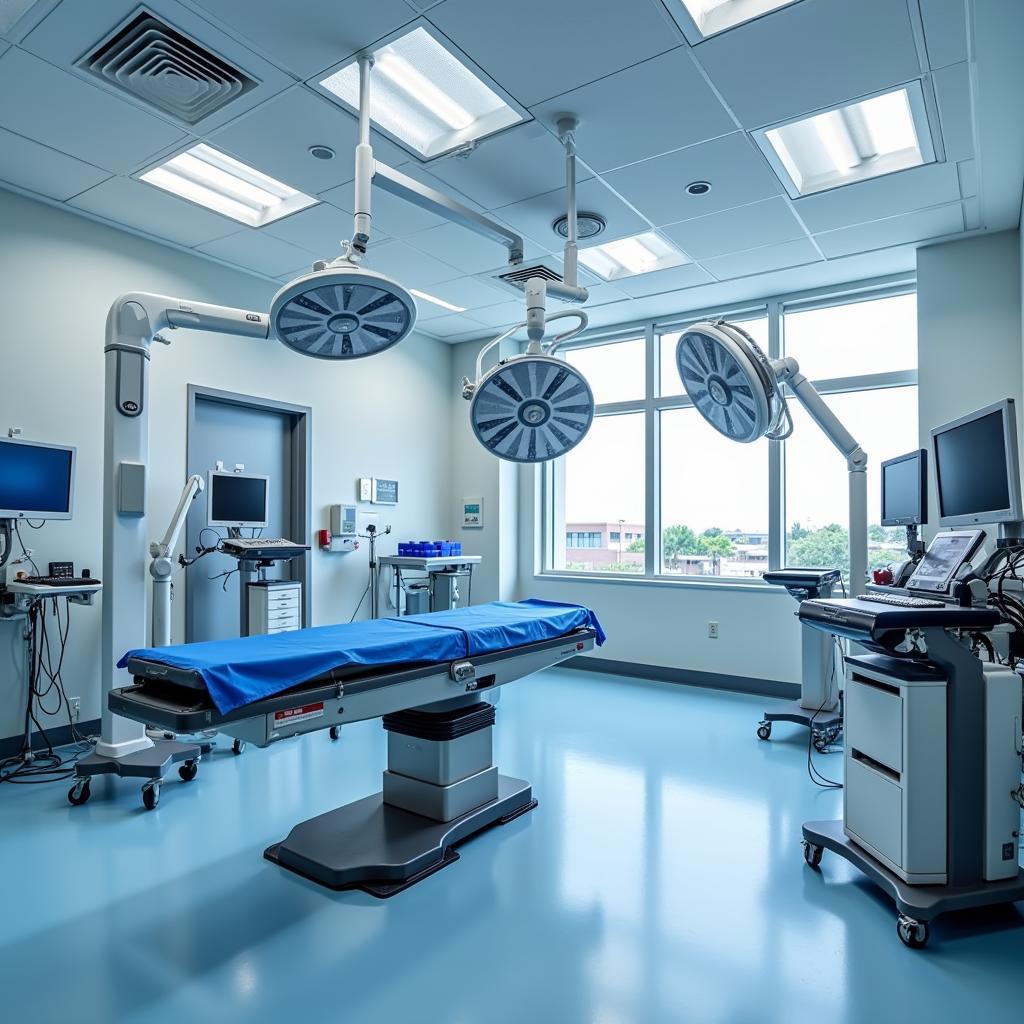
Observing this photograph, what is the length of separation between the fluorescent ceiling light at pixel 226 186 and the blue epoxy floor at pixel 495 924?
307 cm

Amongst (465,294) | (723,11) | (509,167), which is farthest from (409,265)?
(723,11)

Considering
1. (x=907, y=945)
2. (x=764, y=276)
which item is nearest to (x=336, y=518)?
(x=764, y=276)

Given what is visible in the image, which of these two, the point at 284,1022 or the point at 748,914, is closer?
the point at 284,1022

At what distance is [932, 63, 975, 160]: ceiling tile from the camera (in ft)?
9.16

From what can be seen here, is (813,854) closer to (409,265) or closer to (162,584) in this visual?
(162,584)

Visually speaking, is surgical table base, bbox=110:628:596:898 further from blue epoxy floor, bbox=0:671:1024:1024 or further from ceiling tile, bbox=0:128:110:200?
ceiling tile, bbox=0:128:110:200

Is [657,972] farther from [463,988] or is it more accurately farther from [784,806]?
[784,806]

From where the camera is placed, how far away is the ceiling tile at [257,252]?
4.36m

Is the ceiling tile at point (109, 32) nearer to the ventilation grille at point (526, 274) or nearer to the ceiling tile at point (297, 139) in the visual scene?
the ceiling tile at point (297, 139)

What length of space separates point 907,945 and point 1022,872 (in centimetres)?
49

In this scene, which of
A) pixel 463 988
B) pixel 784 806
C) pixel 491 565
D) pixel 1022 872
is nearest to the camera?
pixel 463 988

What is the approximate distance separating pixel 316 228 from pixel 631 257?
2094mm

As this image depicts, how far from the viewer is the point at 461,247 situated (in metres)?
4.50

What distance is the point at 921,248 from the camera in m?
4.46
